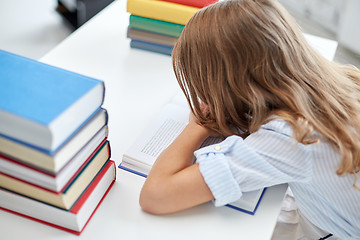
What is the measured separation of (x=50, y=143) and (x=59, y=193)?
0.37 feet

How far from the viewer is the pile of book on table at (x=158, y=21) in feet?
4.19

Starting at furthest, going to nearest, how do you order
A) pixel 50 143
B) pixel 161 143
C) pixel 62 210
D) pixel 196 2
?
pixel 196 2 < pixel 161 143 < pixel 62 210 < pixel 50 143

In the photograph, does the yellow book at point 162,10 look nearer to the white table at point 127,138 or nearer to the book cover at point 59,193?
the white table at point 127,138

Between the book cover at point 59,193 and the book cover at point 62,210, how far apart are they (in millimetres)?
12

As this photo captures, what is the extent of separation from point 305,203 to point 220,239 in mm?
283

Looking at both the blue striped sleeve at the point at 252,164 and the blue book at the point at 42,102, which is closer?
the blue book at the point at 42,102

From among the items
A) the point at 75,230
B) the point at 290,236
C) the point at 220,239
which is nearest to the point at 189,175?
the point at 220,239

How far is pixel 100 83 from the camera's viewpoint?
2.37 ft

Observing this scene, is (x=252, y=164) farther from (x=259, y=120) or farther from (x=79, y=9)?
Result: (x=79, y=9)

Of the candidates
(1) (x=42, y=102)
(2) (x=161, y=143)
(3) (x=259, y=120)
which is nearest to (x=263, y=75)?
(3) (x=259, y=120)

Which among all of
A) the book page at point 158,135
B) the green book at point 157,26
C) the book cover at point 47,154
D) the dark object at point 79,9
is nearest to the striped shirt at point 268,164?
the book page at point 158,135

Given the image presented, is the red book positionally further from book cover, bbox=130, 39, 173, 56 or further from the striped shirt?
the striped shirt

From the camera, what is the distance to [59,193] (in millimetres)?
699

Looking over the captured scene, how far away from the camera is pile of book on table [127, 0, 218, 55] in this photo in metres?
1.28
